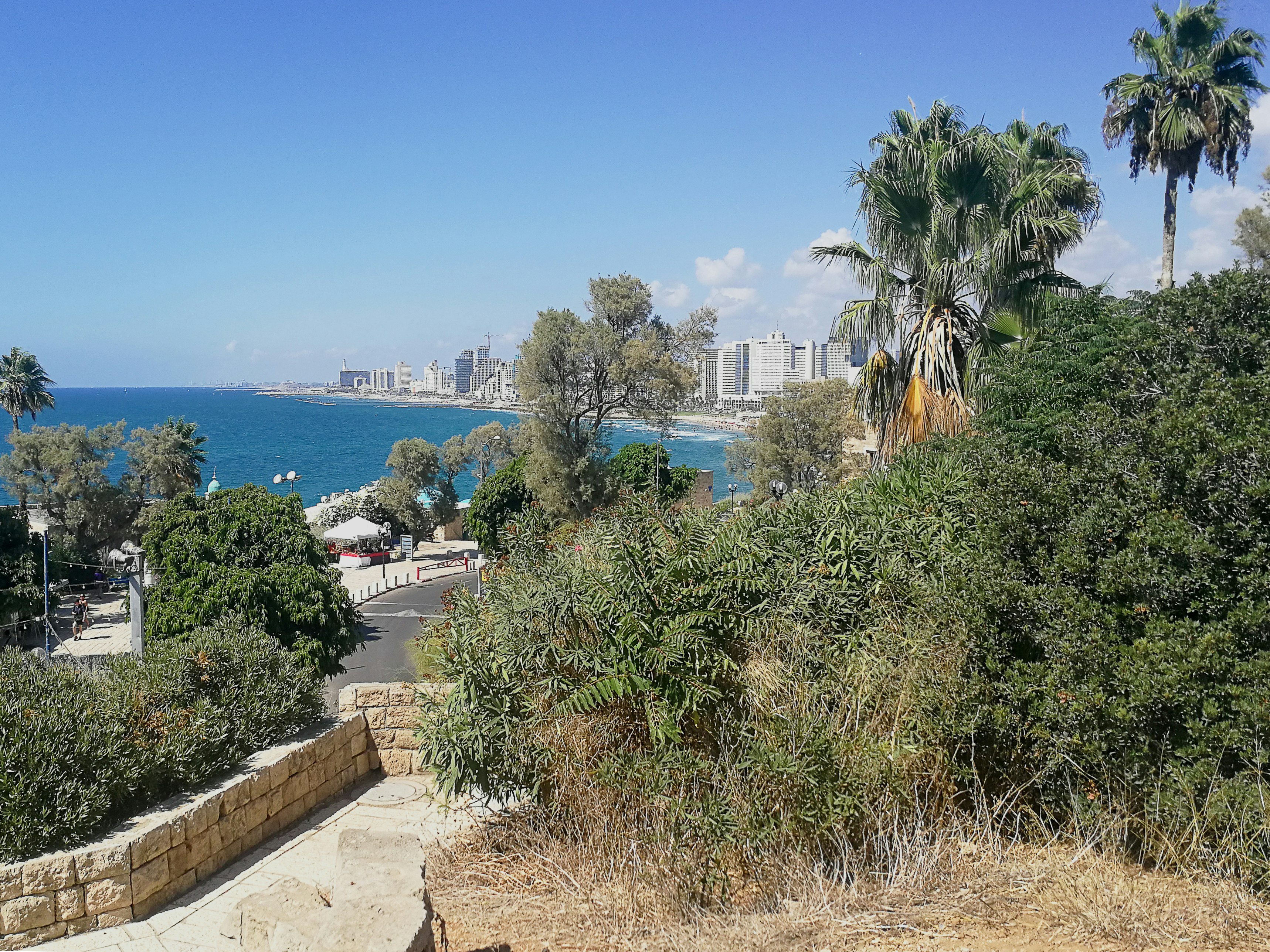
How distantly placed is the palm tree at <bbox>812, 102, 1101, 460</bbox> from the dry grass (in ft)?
24.5

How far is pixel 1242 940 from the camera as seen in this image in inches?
169

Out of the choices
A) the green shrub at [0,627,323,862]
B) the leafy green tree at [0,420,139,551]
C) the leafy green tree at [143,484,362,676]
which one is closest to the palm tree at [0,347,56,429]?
the leafy green tree at [0,420,139,551]

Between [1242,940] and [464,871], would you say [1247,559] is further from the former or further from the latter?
[464,871]

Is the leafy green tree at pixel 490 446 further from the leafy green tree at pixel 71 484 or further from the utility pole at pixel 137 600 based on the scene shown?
the utility pole at pixel 137 600

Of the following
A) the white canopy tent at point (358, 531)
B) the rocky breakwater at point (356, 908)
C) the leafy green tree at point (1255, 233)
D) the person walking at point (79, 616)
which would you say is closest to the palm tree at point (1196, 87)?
the leafy green tree at point (1255, 233)

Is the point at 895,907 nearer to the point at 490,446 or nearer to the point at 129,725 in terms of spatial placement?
the point at 129,725

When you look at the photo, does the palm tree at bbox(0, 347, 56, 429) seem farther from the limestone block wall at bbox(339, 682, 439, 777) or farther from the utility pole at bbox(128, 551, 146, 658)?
the limestone block wall at bbox(339, 682, 439, 777)

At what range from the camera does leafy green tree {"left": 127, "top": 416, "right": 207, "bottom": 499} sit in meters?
41.4

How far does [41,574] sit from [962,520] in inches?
1144

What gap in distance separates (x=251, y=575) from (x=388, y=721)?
30.0 ft

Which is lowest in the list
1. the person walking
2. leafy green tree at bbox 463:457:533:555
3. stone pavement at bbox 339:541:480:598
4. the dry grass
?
stone pavement at bbox 339:541:480:598

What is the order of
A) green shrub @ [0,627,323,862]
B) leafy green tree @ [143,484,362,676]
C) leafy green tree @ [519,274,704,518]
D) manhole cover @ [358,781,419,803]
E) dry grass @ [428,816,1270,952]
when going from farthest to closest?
leafy green tree @ [519,274,704,518] < leafy green tree @ [143,484,362,676] < manhole cover @ [358,781,419,803] < green shrub @ [0,627,323,862] < dry grass @ [428,816,1270,952]

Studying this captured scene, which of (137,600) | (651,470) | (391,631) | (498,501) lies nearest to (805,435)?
(651,470)

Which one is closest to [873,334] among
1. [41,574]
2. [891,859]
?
[891,859]
